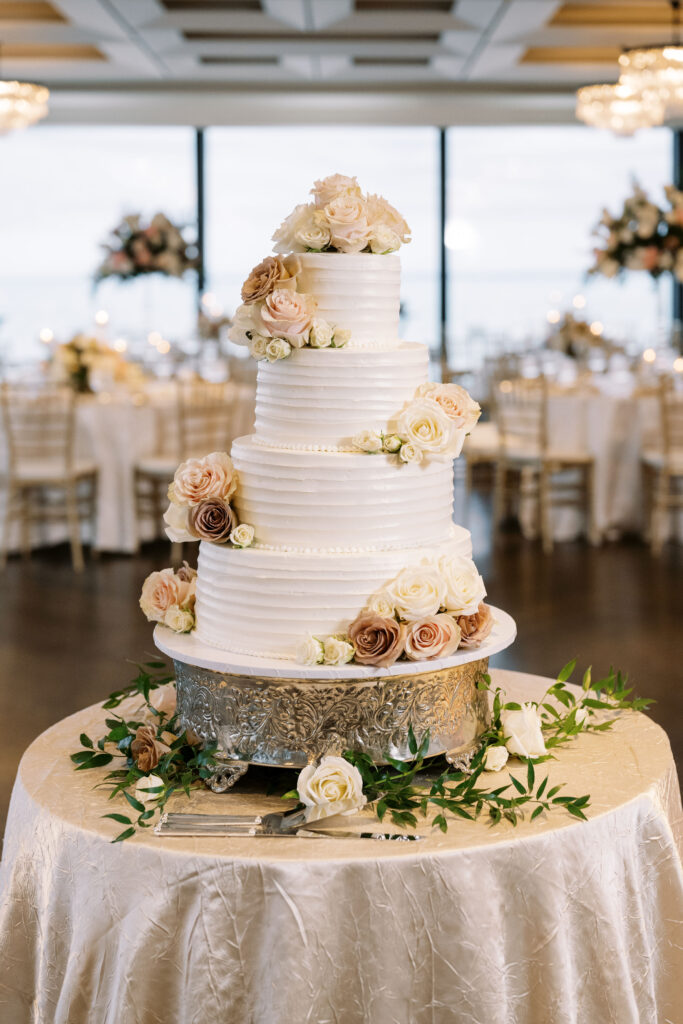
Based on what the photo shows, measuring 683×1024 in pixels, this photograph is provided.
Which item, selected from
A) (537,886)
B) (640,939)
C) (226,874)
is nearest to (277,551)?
(226,874)

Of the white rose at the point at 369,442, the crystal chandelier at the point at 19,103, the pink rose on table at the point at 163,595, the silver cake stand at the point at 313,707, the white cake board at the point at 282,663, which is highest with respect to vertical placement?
the crystal chandelier at the point at 19,103

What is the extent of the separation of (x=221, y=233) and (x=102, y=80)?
2.49 metres

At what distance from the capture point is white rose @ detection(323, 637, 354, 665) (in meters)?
2.12

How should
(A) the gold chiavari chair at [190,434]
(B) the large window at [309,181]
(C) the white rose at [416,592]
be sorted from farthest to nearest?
(B) the large window at [309,181]
(A) the gold chiavari chair at [190,434]
(C) the white rose at [416,592]

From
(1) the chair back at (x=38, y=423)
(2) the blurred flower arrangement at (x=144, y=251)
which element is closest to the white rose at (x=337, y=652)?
(1) the chair back at (x=38, y=423)

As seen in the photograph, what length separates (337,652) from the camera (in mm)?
2119

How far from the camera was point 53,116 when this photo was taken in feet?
42.1

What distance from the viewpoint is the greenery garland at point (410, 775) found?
208 cm

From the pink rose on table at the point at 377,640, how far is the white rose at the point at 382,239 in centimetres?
72

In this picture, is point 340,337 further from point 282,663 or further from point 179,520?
point 282,663

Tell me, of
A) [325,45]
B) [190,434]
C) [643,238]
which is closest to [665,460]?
[643,238]

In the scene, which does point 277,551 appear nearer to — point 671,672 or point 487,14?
point 671,672

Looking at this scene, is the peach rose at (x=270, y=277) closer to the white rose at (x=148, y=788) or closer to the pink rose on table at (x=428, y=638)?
the pink rose on table at (x=428, y=638)

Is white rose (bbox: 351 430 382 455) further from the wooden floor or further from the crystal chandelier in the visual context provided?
the crystal chandelier
